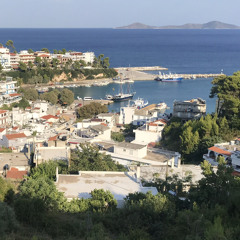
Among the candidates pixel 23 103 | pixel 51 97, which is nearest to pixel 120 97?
pixel 51 97

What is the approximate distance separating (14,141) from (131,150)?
4833mm

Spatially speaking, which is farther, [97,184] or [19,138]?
[19,138]

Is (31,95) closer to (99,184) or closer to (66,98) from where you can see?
Result: (66,98)

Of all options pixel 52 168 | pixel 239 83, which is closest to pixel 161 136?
pixel 239 83

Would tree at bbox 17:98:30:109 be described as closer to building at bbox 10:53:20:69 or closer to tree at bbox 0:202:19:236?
building at bbox 10:53:20:69

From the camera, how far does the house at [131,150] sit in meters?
11.2

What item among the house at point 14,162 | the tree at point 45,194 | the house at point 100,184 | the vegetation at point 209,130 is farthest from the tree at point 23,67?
the tree at point 45,194

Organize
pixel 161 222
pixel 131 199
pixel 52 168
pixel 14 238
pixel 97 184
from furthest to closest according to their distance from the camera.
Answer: pixel 52 168 < pixel 97 184 < pixel 131 199 < pixel 161 222 < pixel 14 238

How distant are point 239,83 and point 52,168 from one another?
8.64 m

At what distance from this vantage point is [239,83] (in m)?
14.6

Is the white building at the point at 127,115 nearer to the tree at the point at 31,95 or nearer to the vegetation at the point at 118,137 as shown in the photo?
the vegetation at the point at 118,137

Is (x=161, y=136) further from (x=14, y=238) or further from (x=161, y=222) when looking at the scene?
(x=14, y=238)

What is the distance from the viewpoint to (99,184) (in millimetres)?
8203

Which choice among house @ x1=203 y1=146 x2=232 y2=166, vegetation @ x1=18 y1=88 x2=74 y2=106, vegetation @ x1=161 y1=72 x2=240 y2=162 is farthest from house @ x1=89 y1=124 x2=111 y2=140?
vegetation @ x1=18 y1=88 x2=74 y2=106
